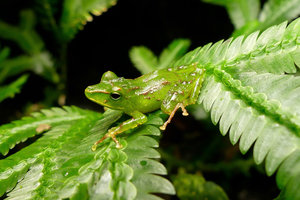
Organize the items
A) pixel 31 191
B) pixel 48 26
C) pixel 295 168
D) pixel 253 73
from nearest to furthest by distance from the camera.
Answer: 1. pixel 295 168
2. pixel 31 191
3. pixel 253 73
4. pixel 48 26

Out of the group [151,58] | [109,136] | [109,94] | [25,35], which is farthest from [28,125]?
[25,35]

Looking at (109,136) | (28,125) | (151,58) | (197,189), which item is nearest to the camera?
(109,136)

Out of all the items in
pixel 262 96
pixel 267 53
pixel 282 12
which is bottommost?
pixel 262 96

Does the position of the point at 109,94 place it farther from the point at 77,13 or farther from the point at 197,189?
the point at 77,13

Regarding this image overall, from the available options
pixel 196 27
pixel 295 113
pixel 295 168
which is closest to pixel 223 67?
pixel 295 113

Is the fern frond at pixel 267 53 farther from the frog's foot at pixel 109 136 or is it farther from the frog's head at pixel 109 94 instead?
the frog's foot at pixel 109 136

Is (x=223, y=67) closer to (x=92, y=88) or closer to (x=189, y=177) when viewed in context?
(x=92, y=88)
